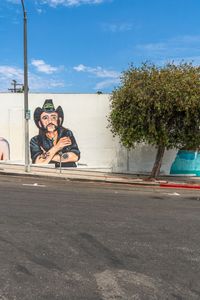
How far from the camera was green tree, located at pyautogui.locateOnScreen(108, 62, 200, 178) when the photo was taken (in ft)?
56.0

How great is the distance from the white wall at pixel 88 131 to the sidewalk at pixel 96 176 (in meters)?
0.57

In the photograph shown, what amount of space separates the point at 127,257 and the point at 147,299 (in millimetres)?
1704

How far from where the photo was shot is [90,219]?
9.28 metres

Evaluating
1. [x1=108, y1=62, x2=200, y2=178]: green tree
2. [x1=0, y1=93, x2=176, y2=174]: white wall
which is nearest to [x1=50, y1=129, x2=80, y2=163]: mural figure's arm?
[x1=0, y1=93, x2=176, y2=174]: white wall

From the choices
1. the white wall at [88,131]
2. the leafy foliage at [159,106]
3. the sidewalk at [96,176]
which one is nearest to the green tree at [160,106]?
the leafy foliage at [159,106]

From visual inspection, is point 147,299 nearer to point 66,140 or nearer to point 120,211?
point 120,211

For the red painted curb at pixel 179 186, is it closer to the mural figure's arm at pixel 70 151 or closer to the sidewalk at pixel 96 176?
the sidewalk at pixel 96 176

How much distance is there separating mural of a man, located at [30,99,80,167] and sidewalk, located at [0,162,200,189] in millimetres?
486

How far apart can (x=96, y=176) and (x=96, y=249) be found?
12.8 metres

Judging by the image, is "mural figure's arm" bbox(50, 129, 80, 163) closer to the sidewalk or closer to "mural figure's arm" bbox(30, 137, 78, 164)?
Result: "mural figure's arm" bbox(30, 137, 78, 164)

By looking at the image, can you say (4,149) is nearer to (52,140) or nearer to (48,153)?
(48,153)

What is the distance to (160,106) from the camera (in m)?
17.1

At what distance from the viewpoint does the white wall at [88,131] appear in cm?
2145

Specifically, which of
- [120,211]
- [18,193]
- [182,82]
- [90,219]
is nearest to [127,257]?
[90,219]
